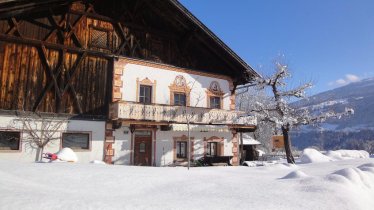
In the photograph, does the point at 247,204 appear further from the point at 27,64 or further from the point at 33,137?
the point at 27,64

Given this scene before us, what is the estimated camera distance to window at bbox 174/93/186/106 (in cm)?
2396

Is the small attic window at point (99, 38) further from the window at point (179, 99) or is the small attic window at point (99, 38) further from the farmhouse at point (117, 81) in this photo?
the window at point (179, 99)

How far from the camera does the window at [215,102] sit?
26.1m

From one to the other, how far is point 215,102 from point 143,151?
7630mm

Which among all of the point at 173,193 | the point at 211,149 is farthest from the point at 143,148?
the point at 173,193

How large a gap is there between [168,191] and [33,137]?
1413 cm

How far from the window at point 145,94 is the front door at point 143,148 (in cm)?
217

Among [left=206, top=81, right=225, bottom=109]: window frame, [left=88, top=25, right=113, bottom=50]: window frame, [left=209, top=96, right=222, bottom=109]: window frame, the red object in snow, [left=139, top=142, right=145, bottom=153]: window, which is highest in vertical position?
[left=88, top=25, right=113, bottom=50]: window frame

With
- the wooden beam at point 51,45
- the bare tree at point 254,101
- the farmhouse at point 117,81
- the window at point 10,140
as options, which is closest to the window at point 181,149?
the farmhouse at point 117,81

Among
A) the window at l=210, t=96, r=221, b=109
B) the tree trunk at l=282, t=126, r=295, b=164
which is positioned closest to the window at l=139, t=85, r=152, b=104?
the window at l=210, t=96, r=221, b=109

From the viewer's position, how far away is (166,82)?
23469 millimetres

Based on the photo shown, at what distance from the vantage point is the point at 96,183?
6605 millimetres

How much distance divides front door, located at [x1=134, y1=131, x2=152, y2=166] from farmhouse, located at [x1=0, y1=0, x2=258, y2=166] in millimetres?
65

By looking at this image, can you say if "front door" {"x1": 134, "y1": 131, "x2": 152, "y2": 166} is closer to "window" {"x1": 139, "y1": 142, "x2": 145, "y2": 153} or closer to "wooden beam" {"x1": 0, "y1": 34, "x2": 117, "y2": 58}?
"window" {"x1": 139, "y1": 142, "x2": 145, "y2": 153}
